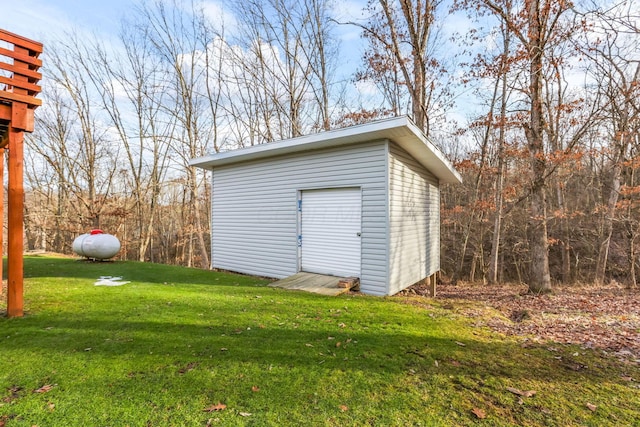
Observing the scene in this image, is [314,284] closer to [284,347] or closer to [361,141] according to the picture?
[284,347]

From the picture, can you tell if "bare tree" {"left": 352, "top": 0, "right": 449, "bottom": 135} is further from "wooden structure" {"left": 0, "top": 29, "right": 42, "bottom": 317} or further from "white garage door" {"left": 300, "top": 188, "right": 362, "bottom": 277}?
"wooden structure" {"left": 0, "top": 29, "right": 42, "bottom": 317}

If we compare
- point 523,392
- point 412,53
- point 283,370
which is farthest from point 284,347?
point 412,53

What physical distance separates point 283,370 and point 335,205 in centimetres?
408

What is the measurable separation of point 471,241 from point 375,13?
11.7m

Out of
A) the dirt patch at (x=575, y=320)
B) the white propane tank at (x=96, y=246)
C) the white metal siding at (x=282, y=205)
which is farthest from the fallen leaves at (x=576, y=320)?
the white propane tank at (x=96, y=246)

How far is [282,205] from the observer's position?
7195 millimetres

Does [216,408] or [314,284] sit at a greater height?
[314,284]

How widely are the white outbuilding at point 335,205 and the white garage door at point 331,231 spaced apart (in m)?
0.02

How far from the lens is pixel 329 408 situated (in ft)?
7.35

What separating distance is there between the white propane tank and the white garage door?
19.2 feet

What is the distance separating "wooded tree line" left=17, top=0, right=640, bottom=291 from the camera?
11.0 m

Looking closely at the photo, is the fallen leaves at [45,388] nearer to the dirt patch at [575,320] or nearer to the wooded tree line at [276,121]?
the dirt patch at [575,320]

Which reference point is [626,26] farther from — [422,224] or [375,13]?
[375,13]

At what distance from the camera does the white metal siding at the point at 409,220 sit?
19.2 ft
